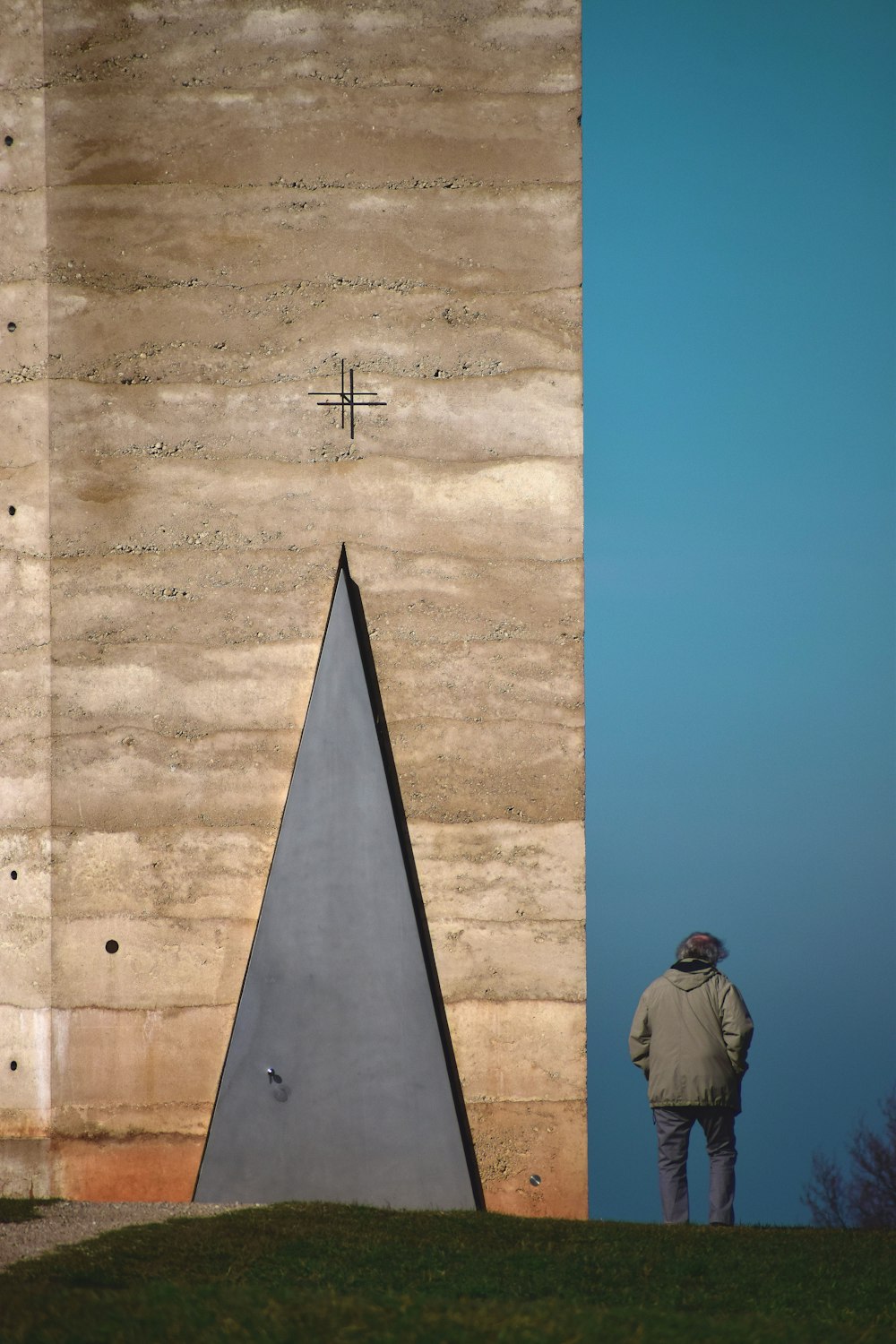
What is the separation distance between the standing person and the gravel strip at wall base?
234 centimetres

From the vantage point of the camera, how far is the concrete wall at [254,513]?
27.2 ft

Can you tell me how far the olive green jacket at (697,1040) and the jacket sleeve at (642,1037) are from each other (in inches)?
1.7

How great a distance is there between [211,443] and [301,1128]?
4040 mm

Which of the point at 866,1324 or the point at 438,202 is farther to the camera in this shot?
the point at 438,202

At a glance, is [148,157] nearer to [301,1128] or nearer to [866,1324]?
[301,1128]

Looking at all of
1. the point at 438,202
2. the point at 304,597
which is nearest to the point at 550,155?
the point at 438,202

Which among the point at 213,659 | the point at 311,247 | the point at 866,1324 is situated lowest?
the point at 866,1324

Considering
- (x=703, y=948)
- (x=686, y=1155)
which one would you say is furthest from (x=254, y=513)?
(x=686, y=1155)

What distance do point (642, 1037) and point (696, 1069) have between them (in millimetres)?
379

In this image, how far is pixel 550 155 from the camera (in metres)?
8.48

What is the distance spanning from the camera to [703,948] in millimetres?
7766

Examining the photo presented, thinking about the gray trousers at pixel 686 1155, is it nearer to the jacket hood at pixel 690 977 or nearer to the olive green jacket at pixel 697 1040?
the olive green jacket at pixel 697 1040

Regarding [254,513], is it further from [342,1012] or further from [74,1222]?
[74,1222]

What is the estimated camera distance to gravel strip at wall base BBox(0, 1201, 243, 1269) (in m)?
6.05
